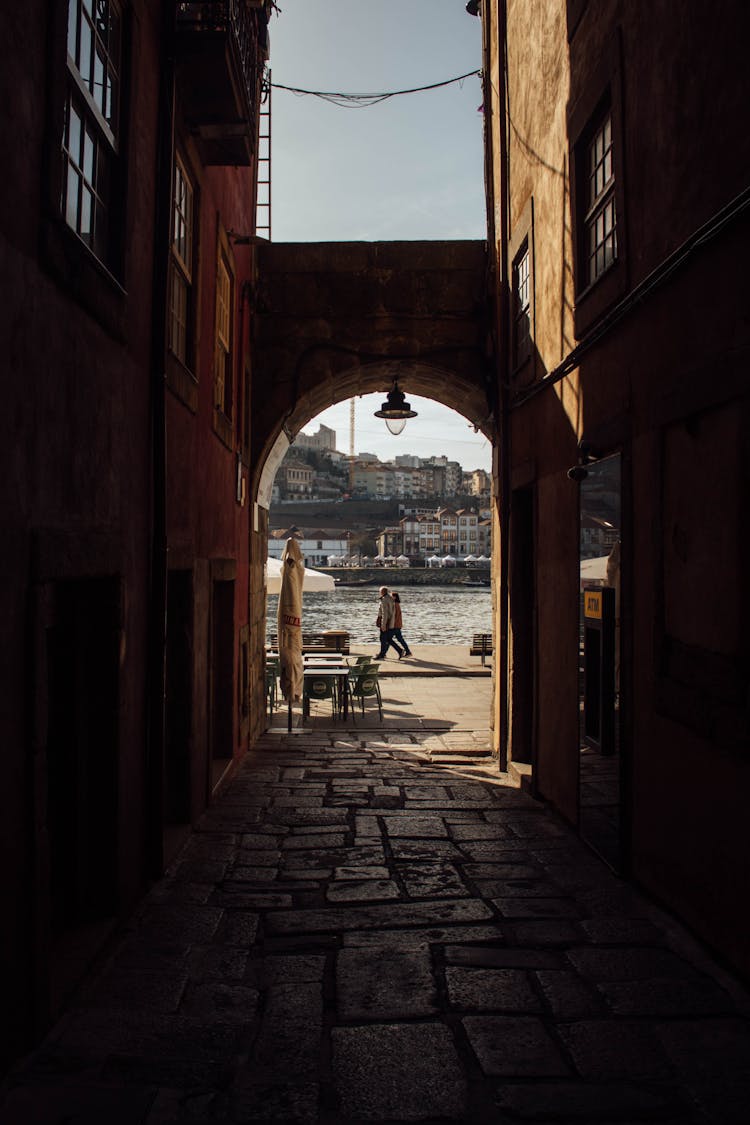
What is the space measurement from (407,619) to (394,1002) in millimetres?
40488

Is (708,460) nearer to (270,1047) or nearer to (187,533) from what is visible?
(270,1047)

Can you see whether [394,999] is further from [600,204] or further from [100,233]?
[600,204]

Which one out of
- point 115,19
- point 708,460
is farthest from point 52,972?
point 115,19

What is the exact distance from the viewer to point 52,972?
3859mm

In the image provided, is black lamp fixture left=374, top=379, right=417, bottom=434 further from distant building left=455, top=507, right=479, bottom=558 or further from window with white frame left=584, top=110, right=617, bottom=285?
distant building left=455, top=507, right=479, bottom=558

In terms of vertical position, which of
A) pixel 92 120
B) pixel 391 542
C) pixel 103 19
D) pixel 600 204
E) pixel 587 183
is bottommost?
Result: pixel 92 120

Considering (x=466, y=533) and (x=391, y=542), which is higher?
(x=466, y=533)

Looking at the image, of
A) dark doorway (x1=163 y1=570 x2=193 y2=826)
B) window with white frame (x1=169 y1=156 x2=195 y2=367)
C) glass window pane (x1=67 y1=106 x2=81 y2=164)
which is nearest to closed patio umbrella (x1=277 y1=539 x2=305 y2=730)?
dark doorway (x1=163 y1=570 x2=193 y2=826)

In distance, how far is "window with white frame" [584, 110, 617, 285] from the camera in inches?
247

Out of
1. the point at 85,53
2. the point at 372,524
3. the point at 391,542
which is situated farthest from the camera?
the point at 372,524

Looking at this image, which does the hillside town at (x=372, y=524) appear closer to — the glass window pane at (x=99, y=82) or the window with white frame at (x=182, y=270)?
the window with white frame at (x=182, y=270)

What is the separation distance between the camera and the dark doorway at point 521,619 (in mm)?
9719

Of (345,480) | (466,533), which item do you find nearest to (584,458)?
(466,533)

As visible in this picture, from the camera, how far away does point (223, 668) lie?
31.4 feet
